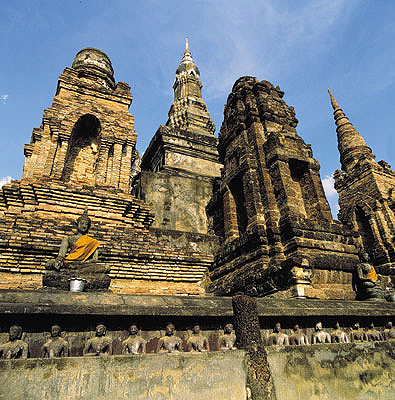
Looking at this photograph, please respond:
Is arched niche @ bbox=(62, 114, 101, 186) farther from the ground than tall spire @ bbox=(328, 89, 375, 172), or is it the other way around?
tall spire @ bbox=(328, 89, 375, 172)

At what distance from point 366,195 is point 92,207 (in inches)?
658

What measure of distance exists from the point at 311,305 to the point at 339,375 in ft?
3.33

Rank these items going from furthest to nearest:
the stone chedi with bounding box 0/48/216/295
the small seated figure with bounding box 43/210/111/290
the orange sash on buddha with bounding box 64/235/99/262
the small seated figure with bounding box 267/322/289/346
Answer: the stone chedi with bounding box 0/48/216/295
the orange sash on buddha with bounding box 64/235/99/262
the small seated figure with bounding box 43/210/111/290
the small seated figure with bounding box 267/322/289/346

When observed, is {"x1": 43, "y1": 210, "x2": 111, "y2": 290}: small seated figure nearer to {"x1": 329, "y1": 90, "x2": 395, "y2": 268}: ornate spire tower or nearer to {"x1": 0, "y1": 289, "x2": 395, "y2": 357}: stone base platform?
{"x1": 0, "y1": 289, "x2": 395, "y2": 357}: stone base platform

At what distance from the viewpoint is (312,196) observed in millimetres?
9031

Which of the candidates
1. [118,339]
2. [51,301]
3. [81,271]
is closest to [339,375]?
[118,339]

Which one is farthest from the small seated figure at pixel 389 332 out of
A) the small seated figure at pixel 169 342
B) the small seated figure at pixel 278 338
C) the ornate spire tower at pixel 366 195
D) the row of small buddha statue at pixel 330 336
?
the ornate spire tower at pixel 366 195

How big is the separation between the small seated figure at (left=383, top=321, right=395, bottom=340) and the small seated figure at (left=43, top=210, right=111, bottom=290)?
4823mm

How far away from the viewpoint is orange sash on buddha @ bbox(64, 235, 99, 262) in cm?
530

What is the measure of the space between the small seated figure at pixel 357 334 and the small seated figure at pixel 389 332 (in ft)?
1.90

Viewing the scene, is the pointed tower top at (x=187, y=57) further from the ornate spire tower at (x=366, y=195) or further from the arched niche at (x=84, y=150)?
the arched niche at (x=84, y=150)

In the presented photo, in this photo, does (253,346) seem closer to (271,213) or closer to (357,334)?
(357,334)

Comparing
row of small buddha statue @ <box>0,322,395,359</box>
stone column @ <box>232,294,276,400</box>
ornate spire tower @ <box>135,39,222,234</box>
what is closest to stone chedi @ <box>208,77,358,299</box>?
ornate spire tower @ <box>135,39,222,234</box>

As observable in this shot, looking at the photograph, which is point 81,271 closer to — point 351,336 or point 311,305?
point 311,305
